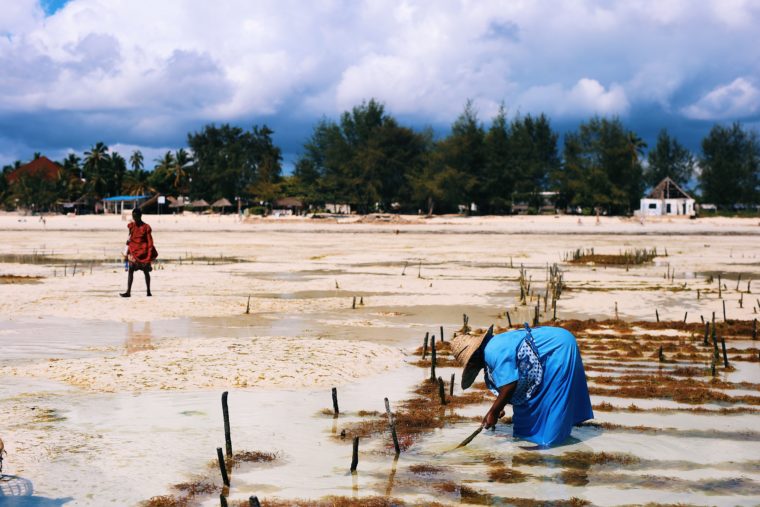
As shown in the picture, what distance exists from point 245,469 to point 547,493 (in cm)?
246

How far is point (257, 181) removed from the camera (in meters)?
105

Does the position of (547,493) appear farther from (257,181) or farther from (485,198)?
(257,181)

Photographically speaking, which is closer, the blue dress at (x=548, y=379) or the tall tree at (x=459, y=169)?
the blue dress at (x=548, y=379)

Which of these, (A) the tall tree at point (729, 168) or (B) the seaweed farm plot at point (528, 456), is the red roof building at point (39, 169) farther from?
(B) the seaweed farm plot at point (528, 456)

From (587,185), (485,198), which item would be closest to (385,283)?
(485,198)

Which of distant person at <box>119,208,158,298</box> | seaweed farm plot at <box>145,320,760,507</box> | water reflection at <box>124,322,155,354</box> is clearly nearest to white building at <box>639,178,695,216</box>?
distant person at <box>119,208,158,298</box>

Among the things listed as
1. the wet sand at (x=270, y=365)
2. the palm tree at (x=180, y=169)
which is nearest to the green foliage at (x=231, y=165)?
the palm tree at (x=180, y=169)

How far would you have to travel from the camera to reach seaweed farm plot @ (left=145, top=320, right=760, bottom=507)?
20.3 feet

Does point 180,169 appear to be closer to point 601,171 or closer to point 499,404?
point 601,171

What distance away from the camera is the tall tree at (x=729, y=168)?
278 ft

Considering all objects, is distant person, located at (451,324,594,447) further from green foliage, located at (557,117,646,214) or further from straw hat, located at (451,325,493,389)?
green foliage, located at (557,117,646,214)

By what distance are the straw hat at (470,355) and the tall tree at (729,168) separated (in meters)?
84.9

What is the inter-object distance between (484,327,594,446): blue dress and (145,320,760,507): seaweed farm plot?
0.21 metres

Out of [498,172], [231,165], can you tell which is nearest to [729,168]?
[498,172]
